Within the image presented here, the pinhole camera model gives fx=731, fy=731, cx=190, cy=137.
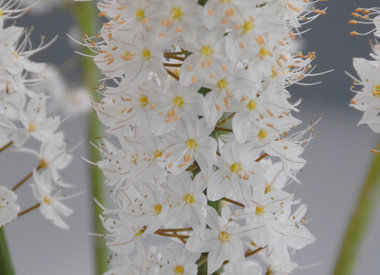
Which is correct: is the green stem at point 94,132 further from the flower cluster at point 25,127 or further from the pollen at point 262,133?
the pollen at point 262,133

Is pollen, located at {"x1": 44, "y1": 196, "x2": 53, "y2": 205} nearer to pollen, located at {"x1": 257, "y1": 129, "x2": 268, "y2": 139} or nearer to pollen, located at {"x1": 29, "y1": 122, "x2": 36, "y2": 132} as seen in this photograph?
pollen, located at {"x1": 29, "y1": 122, "x2": 36, "y2": 132}

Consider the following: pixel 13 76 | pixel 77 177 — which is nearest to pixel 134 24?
pixel 13 76

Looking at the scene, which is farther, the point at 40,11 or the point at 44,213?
the point at 40,11

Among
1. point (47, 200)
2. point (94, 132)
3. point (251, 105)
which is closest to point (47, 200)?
point (47, 200)

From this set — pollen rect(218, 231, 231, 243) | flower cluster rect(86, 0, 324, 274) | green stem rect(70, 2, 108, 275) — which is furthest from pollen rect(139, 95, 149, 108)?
green stem rect(70, 2, 108, 275)

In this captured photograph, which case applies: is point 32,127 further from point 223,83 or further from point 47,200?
point 223,83

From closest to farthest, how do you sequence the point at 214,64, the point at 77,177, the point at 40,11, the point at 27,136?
Answer: the point at 214,64 → the point at 27,136 → the point at 40,11 → the point at 77,177

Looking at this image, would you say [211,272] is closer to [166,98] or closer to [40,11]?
[166,98]
